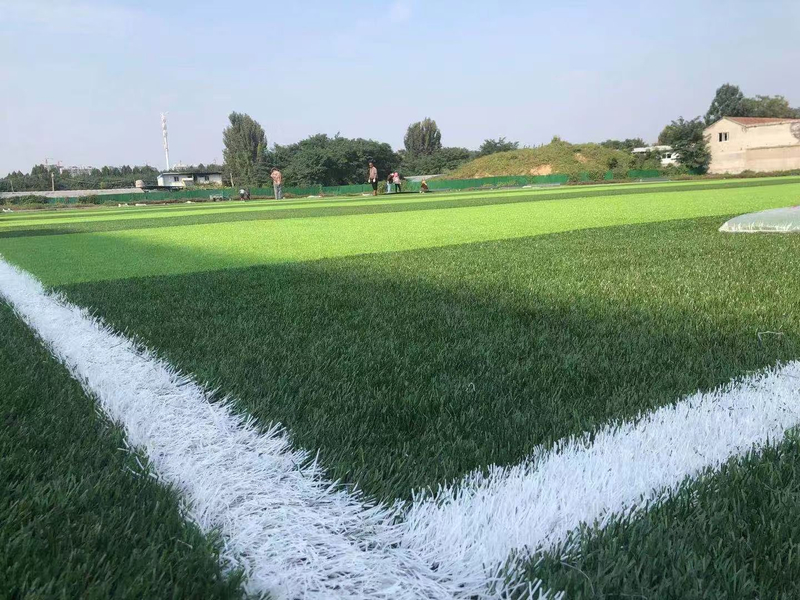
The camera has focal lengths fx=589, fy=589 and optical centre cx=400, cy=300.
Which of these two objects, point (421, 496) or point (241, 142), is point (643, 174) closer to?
point (421, 496)

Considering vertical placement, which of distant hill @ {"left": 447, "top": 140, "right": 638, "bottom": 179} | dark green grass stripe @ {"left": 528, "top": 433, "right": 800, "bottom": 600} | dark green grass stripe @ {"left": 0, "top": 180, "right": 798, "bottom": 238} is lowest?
dark green grass stripe @ {"left": 528, "top": 433, "right": 800, "bottom": 600}

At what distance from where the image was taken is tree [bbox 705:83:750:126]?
78.6m

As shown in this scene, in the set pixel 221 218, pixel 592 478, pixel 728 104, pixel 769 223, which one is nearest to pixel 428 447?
pixel 592 478

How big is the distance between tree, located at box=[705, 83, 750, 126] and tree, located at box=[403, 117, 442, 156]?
3882 cm

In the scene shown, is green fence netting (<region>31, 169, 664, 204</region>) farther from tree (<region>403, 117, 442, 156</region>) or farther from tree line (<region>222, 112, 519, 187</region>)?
tree (<region>403, 117, 442, 156</region>)

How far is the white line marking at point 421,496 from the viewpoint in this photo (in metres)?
0.98

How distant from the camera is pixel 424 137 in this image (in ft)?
308

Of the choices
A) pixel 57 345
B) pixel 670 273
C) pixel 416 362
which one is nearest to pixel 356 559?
Result: pixel 416 362

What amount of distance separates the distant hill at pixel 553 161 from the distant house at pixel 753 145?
834 cm

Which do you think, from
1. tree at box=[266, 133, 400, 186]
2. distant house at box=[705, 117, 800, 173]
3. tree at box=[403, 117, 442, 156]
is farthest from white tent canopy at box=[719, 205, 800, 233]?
tree at box=[403, 117, 442, 156]

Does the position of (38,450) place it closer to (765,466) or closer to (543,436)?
(543,436)

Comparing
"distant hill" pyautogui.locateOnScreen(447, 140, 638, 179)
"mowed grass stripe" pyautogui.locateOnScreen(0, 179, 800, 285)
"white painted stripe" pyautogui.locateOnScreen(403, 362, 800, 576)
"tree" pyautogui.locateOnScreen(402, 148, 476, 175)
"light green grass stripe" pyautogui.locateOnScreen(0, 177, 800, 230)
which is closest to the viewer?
"white painted stripe" pyautogui.locateOnScreen(403, 362, 800, 576)

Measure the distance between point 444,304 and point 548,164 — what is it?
5148 centimetres

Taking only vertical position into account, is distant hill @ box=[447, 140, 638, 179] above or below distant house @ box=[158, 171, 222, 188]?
below
